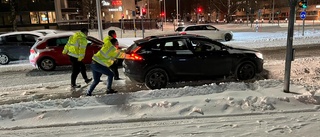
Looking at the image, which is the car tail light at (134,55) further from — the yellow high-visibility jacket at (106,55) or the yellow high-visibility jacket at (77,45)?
the yellow high-visibility jacket at (77,45)

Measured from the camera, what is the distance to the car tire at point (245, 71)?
848cm

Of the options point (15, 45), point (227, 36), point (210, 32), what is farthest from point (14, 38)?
point (227, 36)

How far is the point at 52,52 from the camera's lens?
11062mm

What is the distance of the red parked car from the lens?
36.2 ft

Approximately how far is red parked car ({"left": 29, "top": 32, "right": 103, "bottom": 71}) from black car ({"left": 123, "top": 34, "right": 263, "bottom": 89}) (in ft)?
11.7

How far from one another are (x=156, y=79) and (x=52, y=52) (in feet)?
17.1

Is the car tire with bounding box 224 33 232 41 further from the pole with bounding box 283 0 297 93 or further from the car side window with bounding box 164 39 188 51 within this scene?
the pole with bounding box 283 0 297 93

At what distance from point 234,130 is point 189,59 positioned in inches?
129

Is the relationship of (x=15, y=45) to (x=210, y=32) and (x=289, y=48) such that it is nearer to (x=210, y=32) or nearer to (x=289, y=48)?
(x=289, y=48)

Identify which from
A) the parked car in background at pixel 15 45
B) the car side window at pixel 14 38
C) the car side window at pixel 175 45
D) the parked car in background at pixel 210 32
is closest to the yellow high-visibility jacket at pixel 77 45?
the car side window at pixel 175 45

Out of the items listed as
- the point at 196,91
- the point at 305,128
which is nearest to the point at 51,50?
the point at 196,91

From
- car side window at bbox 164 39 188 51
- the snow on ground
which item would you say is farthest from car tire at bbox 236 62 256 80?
car side window at bbox 164 39 188 51

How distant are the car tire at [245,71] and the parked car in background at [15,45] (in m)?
10.5

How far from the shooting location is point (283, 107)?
5.93m
